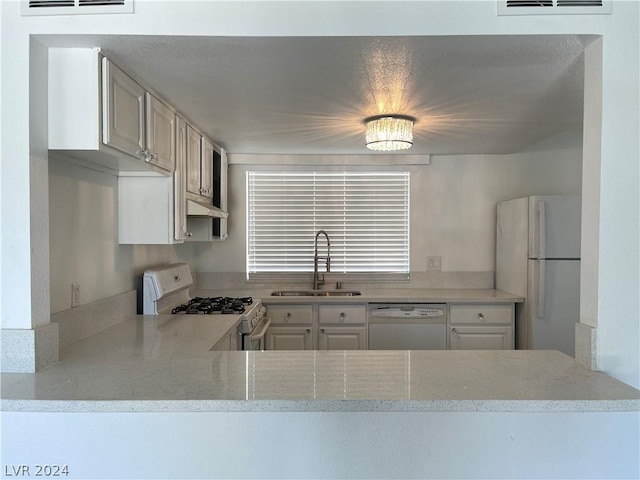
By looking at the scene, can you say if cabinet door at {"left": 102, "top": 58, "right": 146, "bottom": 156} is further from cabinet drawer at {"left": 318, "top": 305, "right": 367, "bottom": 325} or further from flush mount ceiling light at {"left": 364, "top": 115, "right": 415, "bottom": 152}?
cabinet drawer at {"left": 318, "top": 305, "right": 367, "bottom": 325}

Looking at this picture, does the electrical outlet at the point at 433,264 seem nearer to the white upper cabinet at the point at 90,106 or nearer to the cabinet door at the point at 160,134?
the cabinet door at the point at 160,134

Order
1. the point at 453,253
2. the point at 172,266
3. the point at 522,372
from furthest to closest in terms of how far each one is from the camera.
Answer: the point at 453,253
the point at 172,266
the point at 522,372

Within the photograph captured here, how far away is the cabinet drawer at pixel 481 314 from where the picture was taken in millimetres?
3104

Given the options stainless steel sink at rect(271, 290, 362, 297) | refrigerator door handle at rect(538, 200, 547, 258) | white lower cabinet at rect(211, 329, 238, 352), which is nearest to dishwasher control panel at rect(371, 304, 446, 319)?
stainless steel sink at rect(271, 290, 362, 297)

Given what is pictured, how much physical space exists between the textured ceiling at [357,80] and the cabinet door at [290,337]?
1550 mm

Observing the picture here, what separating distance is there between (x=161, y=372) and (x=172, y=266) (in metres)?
1.53

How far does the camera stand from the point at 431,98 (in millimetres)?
1949

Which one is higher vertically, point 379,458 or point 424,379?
point 424,379

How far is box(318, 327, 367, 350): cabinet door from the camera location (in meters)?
3.12

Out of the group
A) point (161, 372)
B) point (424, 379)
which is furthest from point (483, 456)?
point (161, 372)

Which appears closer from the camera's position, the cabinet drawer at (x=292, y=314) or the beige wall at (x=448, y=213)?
the cabinet drawer at (x=292, y=314)

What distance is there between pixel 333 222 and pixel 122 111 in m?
2.33

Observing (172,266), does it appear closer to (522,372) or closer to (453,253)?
(522,372)

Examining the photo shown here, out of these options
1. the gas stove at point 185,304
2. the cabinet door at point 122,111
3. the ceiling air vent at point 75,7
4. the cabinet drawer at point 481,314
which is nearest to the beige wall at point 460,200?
the gas stove at point 185,304
